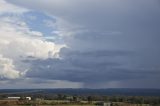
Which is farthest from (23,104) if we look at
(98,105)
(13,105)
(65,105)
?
(98,105)

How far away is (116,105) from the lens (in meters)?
120

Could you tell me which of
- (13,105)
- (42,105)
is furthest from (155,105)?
(13,105)

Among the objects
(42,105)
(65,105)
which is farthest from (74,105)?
(42,105)

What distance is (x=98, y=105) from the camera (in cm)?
12038

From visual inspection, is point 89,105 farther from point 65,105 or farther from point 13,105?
point 13,105

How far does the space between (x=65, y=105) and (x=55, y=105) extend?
10.6ft

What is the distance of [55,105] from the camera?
118312 mm

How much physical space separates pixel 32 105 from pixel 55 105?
24.4ft

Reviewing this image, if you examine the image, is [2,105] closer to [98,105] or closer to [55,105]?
[55,105]

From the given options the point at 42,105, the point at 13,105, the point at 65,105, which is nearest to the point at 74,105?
the point at 65,105

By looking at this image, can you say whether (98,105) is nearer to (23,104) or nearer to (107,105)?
(107,105)

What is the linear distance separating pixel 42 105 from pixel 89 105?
1465 cm

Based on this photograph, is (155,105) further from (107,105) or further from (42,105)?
(42,105)

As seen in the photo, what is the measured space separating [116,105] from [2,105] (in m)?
35.8
